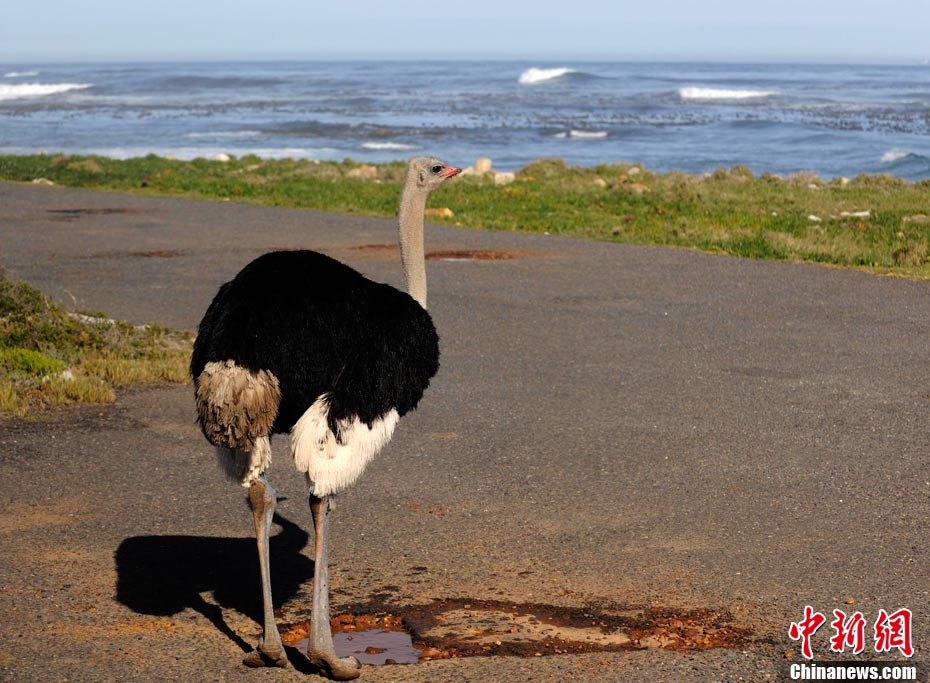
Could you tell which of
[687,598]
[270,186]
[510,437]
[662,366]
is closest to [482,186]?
[270,186]

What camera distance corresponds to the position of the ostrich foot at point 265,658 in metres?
5.43

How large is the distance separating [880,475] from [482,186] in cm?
2201

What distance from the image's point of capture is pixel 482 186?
29.8m

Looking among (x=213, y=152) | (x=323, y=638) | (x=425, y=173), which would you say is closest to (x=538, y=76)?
(x=213, y=152)

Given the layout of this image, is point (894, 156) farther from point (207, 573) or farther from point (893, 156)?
point (207, 573)

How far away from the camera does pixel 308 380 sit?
5.36 m

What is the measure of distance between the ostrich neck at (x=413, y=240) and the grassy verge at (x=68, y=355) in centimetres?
459

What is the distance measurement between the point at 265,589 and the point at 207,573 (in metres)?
1.28

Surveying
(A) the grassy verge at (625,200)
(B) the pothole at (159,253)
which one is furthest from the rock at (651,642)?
(B) the pothole at (159,253)

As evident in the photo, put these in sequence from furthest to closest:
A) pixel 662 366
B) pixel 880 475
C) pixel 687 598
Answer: pixel 662 366, pixel 880 475, pixel 687 598

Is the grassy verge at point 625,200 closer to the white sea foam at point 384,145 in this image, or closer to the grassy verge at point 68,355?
the grassy verge at point 68,355

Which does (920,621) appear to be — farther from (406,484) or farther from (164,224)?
(164,224)

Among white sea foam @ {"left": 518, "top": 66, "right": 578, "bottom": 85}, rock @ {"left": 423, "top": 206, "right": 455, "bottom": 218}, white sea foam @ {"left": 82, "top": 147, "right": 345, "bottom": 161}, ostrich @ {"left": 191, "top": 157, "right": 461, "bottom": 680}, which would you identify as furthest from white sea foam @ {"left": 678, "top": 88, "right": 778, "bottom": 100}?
ostrich @ {"left": 191, "top": 157, "right": 461, "bottom": 680}

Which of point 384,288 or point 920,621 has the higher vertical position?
point 384,288
